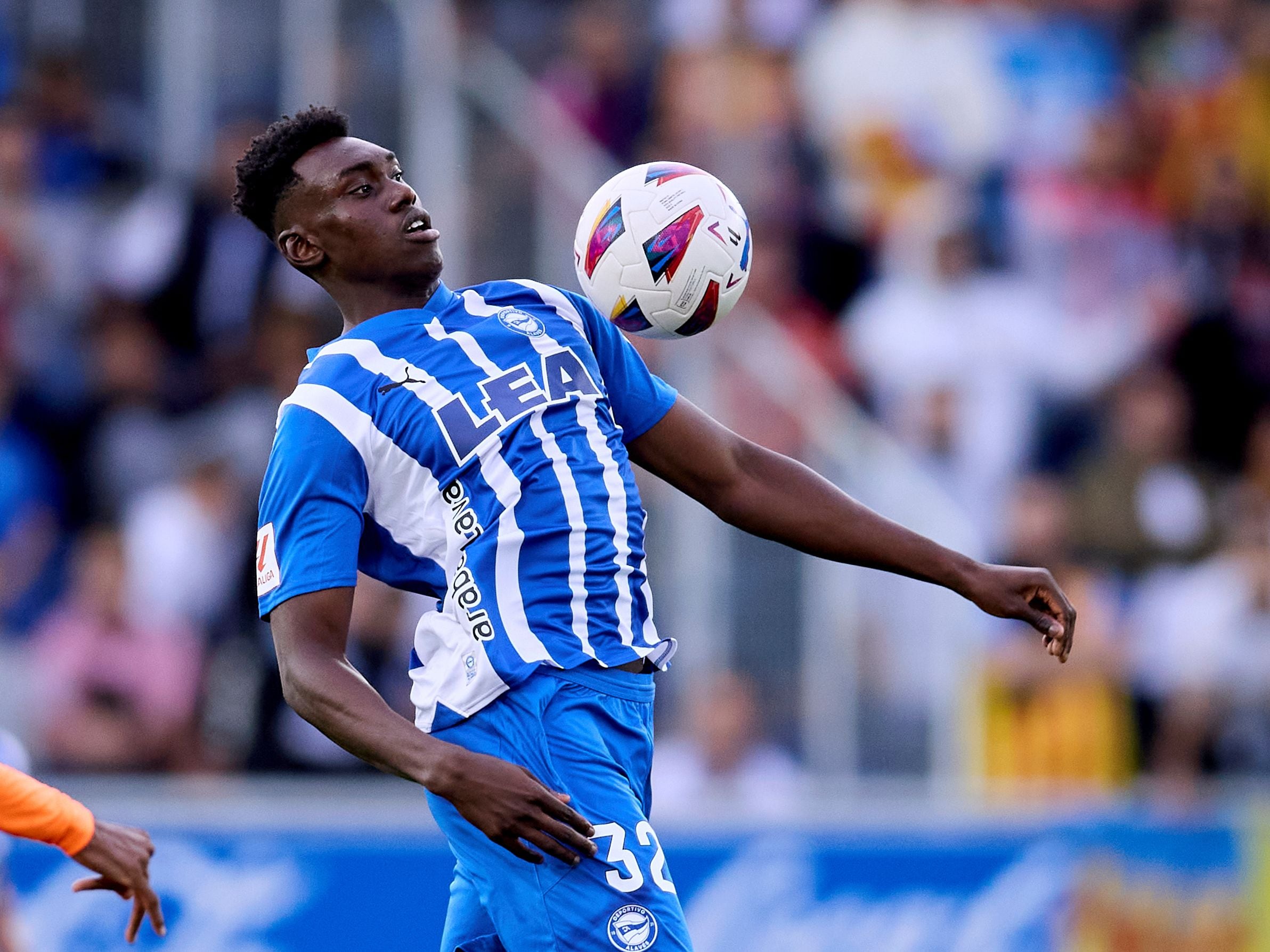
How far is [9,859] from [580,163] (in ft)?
14.2

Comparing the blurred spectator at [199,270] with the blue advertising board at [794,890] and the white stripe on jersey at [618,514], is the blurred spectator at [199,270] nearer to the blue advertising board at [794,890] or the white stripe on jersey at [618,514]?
the blue advertising board at [794,890]

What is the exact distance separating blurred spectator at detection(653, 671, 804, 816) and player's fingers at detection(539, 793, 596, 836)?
4.40 m

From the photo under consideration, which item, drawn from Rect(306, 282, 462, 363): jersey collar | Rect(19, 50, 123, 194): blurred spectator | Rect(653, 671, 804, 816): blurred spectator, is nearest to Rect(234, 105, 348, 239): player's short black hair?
Rect(306, 282, 462, 363): jersey collar

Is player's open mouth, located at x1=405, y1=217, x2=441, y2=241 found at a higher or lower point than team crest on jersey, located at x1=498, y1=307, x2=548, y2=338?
higher

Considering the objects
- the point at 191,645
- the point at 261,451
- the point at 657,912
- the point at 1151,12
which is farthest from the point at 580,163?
the point at 657,912

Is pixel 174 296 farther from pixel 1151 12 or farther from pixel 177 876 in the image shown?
pixel 1151 12

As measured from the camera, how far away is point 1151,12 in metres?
13.0

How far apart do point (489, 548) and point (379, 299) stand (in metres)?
0.73

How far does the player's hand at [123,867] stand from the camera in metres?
4.57

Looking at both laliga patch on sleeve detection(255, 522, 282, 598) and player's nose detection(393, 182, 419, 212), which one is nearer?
laliga patch on sleeve detection(255, 522, 282, 598)

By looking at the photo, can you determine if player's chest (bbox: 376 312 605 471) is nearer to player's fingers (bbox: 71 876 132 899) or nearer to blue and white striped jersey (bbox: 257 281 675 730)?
blue and white striped jersey (bbox: 257 281 675 730)

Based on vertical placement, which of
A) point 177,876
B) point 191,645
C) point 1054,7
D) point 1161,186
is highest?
point 1054,7

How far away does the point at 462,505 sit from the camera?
4453mm

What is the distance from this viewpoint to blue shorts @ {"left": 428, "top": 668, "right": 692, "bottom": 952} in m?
4.20
